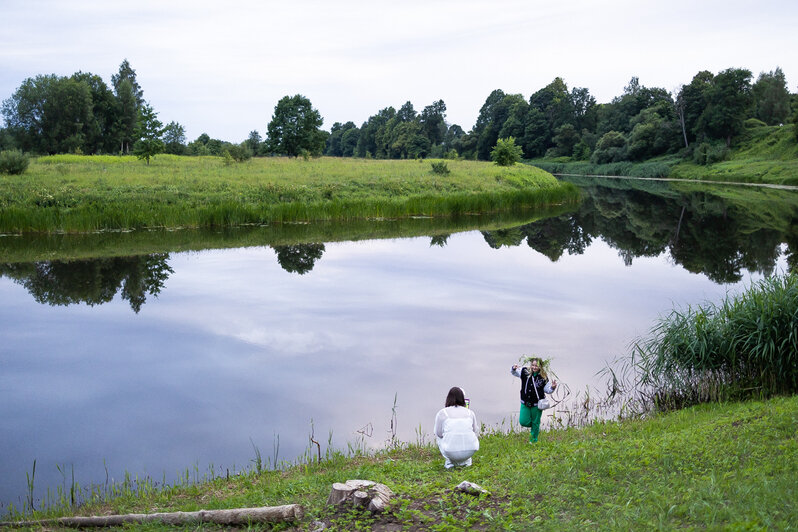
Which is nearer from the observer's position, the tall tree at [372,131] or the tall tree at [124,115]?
the tall tree at [124,115]

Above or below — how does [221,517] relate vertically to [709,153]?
below

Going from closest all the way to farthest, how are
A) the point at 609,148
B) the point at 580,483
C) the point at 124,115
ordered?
the point at 580,483 < the point at 124,115 < the point at 609,148

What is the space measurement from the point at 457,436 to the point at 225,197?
2560 cm

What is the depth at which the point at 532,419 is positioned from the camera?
7.66 m

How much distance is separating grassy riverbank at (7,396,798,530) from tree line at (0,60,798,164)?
137 ft

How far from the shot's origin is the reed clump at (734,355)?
868 cm

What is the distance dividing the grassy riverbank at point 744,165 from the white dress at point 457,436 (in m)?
55.0

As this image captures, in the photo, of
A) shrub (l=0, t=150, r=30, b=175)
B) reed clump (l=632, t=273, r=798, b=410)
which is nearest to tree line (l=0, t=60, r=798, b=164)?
shrub (l=0, t=150, r=30, b=175)

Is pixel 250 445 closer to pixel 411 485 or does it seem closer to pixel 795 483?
pixel 411 485

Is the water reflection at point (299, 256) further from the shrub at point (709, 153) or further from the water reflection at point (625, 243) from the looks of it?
the shrub at point (709, 153)

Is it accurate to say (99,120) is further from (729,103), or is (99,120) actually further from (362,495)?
(362,495)

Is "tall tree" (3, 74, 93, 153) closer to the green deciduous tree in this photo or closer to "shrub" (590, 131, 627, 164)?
the green deciduous tree

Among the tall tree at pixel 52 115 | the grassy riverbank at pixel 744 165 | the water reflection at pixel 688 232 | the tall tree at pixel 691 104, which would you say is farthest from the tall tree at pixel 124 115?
the tall tree at pixel 691 104

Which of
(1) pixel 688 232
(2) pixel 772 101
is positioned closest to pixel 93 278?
(1) pixel 688 232
